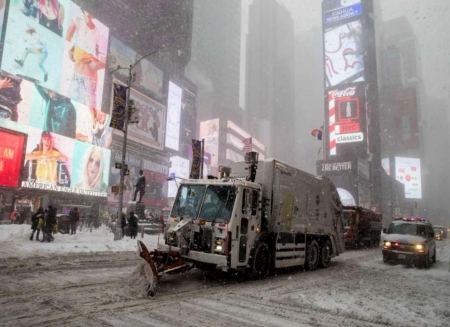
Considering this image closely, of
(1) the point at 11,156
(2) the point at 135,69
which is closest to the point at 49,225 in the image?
(1) the point at 11,156

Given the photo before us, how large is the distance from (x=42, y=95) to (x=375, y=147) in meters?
71.6

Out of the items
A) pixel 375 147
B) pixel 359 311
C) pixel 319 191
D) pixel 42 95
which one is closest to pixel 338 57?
pixel 375 147

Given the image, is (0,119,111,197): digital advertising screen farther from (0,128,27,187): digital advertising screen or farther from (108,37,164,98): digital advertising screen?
(108,37,164,98): digital advertising screen

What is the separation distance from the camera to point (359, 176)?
67562 mm

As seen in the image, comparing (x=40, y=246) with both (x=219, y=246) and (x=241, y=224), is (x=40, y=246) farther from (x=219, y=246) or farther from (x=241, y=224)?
(x=241, y=224)

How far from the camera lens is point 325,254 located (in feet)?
44.2

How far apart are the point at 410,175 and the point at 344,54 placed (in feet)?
238

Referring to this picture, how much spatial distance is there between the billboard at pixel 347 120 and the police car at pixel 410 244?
6116cm

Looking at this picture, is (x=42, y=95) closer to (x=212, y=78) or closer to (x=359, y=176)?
(x=359, y=176)

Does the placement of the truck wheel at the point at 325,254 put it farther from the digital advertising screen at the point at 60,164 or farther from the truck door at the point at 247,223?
the digital advertising screen at the point at 60,164

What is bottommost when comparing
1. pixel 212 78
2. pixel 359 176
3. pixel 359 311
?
pixel 359 311

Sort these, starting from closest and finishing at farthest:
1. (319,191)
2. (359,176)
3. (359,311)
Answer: (359,311), (319,191), (359,176)

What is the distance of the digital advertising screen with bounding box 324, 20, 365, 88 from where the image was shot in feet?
251

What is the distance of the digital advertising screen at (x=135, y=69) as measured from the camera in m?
58.0
